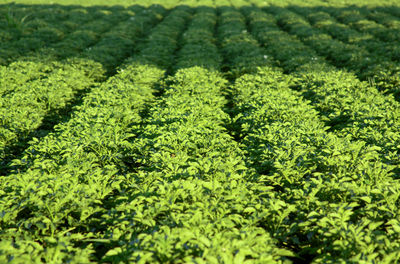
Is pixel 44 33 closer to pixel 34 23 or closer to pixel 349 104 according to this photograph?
pixel 34 23

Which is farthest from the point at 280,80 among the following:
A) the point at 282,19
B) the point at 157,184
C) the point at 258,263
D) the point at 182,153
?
the point at 282,19

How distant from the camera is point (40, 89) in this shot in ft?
25.5

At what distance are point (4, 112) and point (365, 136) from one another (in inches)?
323

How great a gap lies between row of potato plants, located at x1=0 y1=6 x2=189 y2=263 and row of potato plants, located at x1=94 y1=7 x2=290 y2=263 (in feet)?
0.88

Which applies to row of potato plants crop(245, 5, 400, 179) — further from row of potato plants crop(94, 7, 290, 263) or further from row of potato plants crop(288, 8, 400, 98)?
row of potato plants crop(94, 7, 290, 263)

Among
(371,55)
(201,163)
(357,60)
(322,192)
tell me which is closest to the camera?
(322,192)

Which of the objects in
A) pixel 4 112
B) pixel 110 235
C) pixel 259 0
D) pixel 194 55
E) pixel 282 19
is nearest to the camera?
pixel 110 235

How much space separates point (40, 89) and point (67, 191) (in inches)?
220

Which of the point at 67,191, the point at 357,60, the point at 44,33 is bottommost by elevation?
the point at 67,191

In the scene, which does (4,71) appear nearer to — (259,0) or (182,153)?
(182,153)

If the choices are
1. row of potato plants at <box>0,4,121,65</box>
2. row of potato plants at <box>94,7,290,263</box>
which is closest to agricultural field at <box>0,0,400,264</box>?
row of potato plants at <box>94,7,290,263</box>

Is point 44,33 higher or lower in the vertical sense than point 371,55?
higher

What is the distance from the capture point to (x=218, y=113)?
6.60m

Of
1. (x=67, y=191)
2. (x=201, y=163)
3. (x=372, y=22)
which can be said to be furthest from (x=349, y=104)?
(x=372, y=22)
